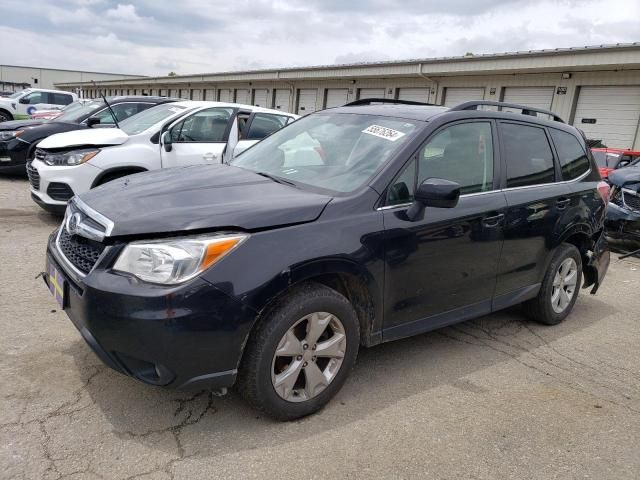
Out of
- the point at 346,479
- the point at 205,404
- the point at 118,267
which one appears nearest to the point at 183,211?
the point at 118,267

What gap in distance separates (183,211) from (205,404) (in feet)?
3.73

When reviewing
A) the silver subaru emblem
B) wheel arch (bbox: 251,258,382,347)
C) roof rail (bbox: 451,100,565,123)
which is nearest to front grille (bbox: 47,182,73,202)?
the silver subaru emblem

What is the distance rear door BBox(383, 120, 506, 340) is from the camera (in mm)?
3129

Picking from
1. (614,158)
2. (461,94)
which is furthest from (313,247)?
(461,94)

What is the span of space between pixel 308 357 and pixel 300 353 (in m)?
0.06

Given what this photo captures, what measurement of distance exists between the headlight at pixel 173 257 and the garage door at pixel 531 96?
17.1 metres

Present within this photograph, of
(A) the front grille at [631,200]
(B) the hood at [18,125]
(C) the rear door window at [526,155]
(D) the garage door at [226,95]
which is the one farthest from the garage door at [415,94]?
(C) the rear door window at [526,155]

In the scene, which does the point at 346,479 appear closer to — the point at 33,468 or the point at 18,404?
the point at 33,468

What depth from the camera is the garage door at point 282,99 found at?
95.5 ft

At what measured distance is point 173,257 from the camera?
8.03 ft

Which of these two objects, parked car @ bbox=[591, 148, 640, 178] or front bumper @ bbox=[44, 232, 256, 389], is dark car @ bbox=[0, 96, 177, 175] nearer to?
front bumper @ bbox=[44, 232, 256, 389]

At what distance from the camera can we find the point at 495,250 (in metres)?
3.71

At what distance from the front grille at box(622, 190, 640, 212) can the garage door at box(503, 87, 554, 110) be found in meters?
10.3

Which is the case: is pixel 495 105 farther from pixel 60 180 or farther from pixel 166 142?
pixel 60 180
